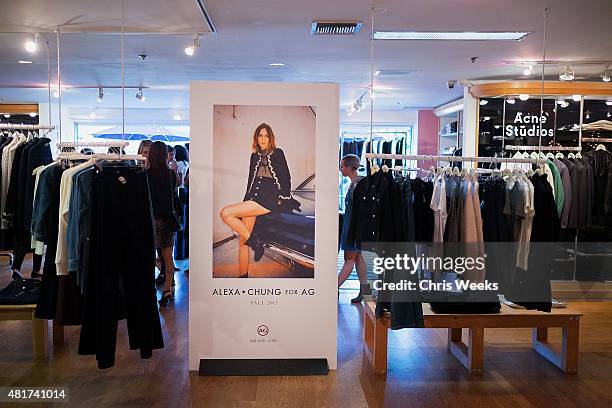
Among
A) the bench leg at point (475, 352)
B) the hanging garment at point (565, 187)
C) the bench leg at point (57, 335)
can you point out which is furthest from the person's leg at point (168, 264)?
the hanging garment at point (565, 187)

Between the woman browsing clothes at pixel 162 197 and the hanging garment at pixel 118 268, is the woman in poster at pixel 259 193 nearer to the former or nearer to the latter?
the hanging garment at pixel 118 268

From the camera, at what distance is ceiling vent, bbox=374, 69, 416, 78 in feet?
25.1

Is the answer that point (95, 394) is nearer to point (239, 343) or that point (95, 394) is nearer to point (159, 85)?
point (239, 343)

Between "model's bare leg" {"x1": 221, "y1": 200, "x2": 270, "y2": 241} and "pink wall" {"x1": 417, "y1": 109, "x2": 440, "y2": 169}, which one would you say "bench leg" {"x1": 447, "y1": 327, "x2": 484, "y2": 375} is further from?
"pink wall" {"x1": 417, "y1": 109, "x2": 440, "y2": 169}

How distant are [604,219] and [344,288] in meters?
2.82

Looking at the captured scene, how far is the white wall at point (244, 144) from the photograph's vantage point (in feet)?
13.3

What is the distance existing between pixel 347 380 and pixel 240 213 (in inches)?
51.9

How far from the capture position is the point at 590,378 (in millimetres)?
4266

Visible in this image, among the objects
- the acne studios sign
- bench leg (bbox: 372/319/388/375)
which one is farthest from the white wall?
the acne studios sign

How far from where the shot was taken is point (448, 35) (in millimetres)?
5512

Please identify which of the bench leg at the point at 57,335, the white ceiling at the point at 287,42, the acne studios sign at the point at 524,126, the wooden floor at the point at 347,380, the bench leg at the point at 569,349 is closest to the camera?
the wooden floor at the point at 347,380

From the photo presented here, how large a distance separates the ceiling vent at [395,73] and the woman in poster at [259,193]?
13.1 ft

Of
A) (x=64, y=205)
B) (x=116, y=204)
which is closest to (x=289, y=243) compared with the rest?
(x=116, y=204)

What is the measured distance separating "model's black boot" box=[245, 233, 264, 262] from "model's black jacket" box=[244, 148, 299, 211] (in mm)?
265
